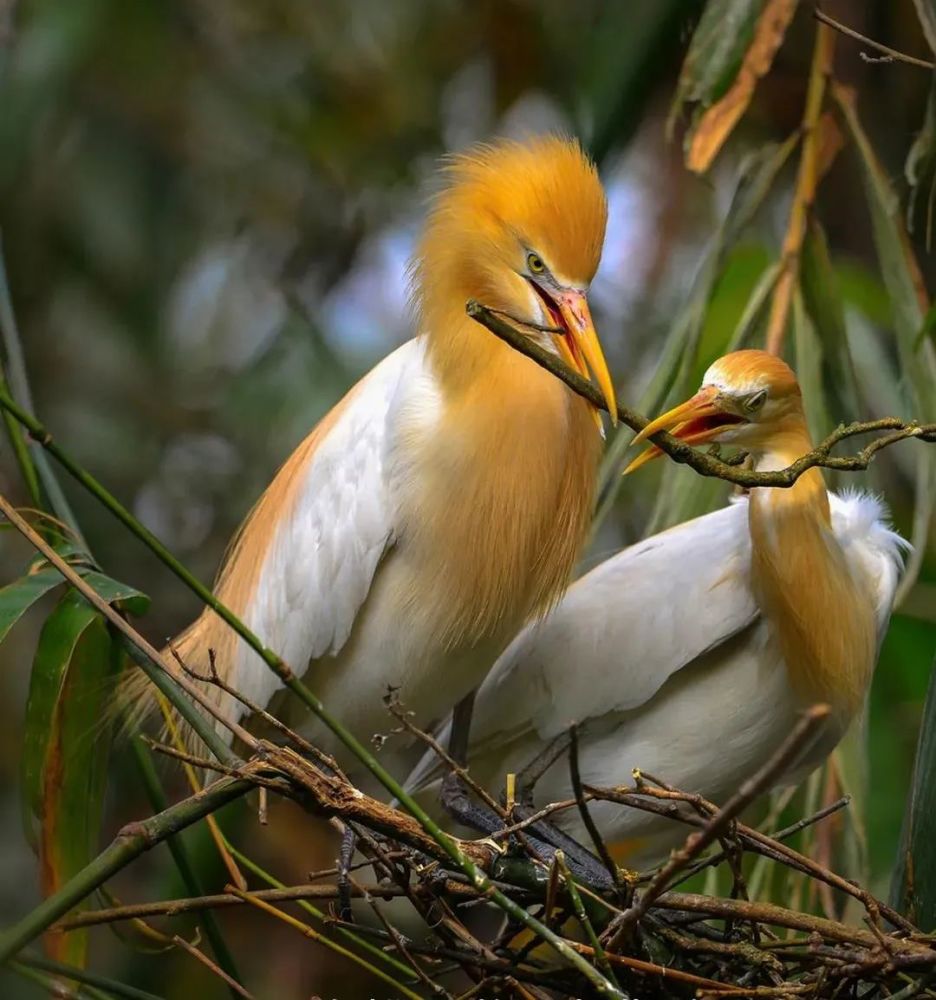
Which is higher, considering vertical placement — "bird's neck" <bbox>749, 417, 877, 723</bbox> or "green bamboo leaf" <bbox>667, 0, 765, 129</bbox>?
"green bamboo leaf" <bbox>667, 0, 765, 129</bbox>

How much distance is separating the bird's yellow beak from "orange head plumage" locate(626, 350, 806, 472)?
4.2 inches

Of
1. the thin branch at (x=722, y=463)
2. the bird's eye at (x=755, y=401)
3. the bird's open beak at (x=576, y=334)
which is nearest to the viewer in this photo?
the thin branch at (x=722, y=463)

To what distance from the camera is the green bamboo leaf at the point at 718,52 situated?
1.96 meters

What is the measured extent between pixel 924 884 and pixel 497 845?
39 centimetres

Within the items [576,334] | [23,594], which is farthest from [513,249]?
[23,594]

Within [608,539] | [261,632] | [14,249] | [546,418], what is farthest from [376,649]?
[14,249]

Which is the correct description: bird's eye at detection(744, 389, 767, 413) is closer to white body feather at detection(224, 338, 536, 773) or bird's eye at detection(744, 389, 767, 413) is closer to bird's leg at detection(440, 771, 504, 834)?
white body feather at detection(224, 338, 536, 773)

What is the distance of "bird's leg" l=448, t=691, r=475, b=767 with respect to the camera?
203 centimetres

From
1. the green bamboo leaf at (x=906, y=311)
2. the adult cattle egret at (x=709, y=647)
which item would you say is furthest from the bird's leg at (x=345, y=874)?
the green bamboo leaf at (x=906, y=311)

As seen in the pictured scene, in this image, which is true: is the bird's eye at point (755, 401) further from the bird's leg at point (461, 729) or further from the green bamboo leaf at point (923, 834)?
the bird's leg at point (461, 729)

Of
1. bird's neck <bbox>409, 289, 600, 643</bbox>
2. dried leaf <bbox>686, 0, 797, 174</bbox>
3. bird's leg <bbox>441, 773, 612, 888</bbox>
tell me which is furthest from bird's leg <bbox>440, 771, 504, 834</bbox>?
dried leaf <bbox>686, 0, 797, 174</bbox>

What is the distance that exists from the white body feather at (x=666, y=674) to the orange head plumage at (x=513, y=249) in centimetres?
43

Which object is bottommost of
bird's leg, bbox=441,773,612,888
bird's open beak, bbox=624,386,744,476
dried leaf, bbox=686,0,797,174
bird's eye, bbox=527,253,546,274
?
bird's leg, bbox=441,773,612,888

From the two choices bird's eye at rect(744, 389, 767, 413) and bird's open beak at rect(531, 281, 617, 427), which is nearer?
bird's open beak at rect(531, 281, 617, 427)
